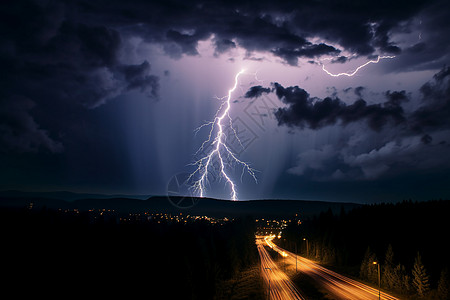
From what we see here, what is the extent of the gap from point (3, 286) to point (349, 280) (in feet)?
142

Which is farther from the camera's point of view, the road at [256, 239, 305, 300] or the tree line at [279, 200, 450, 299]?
the tree line at [279, 200, 450, 299]

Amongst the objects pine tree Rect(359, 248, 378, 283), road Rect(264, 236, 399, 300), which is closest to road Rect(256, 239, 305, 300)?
road Rect(264, 236, 399, 300)

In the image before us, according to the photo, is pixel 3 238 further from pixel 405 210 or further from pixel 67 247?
pixel 405 210

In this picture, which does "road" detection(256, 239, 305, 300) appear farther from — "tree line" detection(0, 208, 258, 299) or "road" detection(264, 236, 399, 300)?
"tree line" detection(0, 208, 258, 299)

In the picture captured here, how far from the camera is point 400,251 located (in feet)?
189

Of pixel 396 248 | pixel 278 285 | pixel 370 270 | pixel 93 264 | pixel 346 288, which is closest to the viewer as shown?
pixel 93 264

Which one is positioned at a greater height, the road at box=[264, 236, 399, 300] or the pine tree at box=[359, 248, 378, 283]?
the pine tree at box=[359, 248, 378, 283]

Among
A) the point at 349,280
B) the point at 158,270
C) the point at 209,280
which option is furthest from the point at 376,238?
the point at 158,270

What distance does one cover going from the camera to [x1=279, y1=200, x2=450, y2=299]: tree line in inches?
1542

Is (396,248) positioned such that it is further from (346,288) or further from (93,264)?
(93,264)

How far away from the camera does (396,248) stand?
194ft

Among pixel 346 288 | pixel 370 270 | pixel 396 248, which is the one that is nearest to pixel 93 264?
pixel 346 288

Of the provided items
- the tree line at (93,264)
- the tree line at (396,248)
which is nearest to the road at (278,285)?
the tree line at (93,264)

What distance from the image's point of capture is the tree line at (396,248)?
128ft
